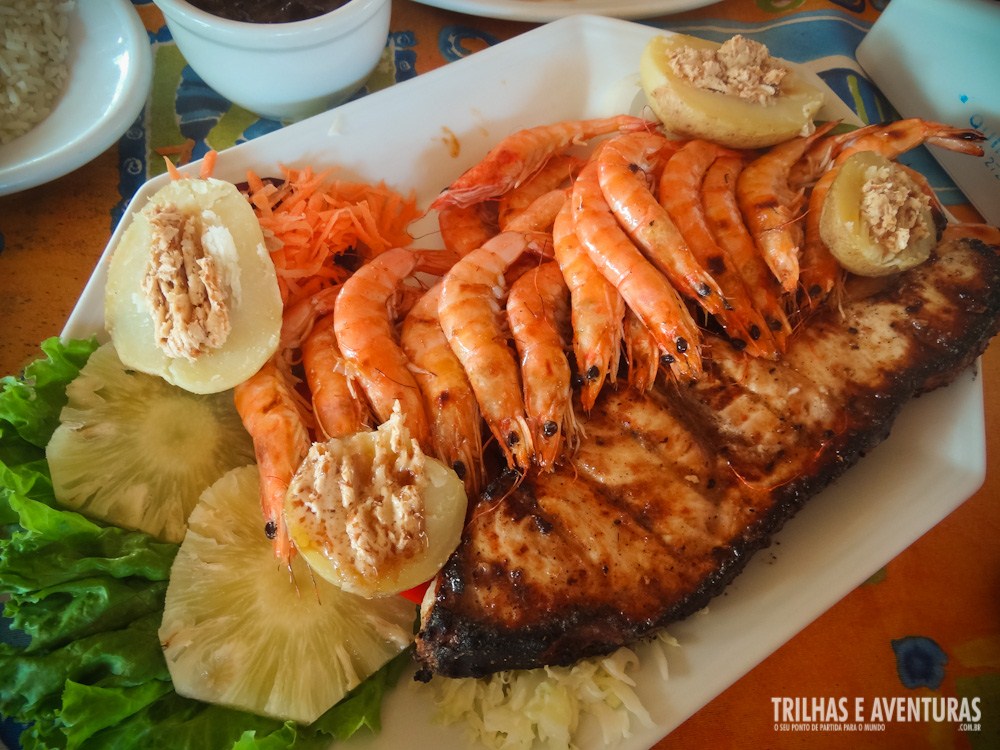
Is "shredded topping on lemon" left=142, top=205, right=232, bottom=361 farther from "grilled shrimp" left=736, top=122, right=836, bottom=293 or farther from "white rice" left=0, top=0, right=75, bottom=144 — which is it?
"grilled shrimp" left=736, top=122, right=836, bottom=293

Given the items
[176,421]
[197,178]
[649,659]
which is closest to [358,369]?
[176,421]

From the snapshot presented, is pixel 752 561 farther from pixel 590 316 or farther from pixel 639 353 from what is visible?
pixel 590 316

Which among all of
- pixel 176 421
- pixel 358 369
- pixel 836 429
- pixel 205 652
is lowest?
pixel 205 652

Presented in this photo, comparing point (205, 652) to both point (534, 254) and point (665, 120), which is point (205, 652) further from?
point (665, 120)

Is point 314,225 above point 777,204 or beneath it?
beneath

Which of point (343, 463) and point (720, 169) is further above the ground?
point (720, 169)

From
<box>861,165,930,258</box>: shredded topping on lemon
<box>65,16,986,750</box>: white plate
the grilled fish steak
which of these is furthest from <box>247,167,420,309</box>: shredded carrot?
<box>861,165,930,258</box>: shredded topping on lemon

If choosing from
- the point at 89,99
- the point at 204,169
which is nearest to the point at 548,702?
the point at 204,169
